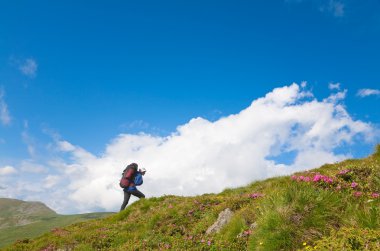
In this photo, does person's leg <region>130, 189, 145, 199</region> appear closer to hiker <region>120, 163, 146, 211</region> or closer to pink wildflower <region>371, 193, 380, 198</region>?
hiker <region>120, 163, 146, 211</region>

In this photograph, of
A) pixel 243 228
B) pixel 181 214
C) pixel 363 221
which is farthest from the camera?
pixel 181 214

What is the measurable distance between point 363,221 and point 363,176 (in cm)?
525

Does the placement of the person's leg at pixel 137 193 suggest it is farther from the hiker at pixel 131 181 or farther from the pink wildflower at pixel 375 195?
the pink wildflower at pixel 375 195

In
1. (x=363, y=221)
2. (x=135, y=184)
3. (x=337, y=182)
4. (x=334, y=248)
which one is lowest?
(x=334, y=248)

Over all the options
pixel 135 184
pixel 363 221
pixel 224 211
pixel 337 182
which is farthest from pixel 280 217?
pixel 135 184

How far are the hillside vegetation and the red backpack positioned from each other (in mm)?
7890

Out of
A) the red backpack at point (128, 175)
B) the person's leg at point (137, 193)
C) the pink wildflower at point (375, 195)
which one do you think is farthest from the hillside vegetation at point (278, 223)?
the red backpack at point (128, 175)

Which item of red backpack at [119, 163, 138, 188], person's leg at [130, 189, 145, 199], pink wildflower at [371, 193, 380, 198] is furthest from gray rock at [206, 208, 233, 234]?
red backpack at [119, 163, 138, 188]

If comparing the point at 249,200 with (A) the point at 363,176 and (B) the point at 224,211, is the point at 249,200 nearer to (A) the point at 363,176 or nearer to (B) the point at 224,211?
(B) the point at 224,211

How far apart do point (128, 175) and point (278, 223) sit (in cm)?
1971

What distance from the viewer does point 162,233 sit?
48.9 ft

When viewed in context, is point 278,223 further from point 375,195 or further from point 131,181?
point 131,181

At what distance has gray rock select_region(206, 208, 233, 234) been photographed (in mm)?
12581

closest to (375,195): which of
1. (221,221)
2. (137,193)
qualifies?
(221,221)
